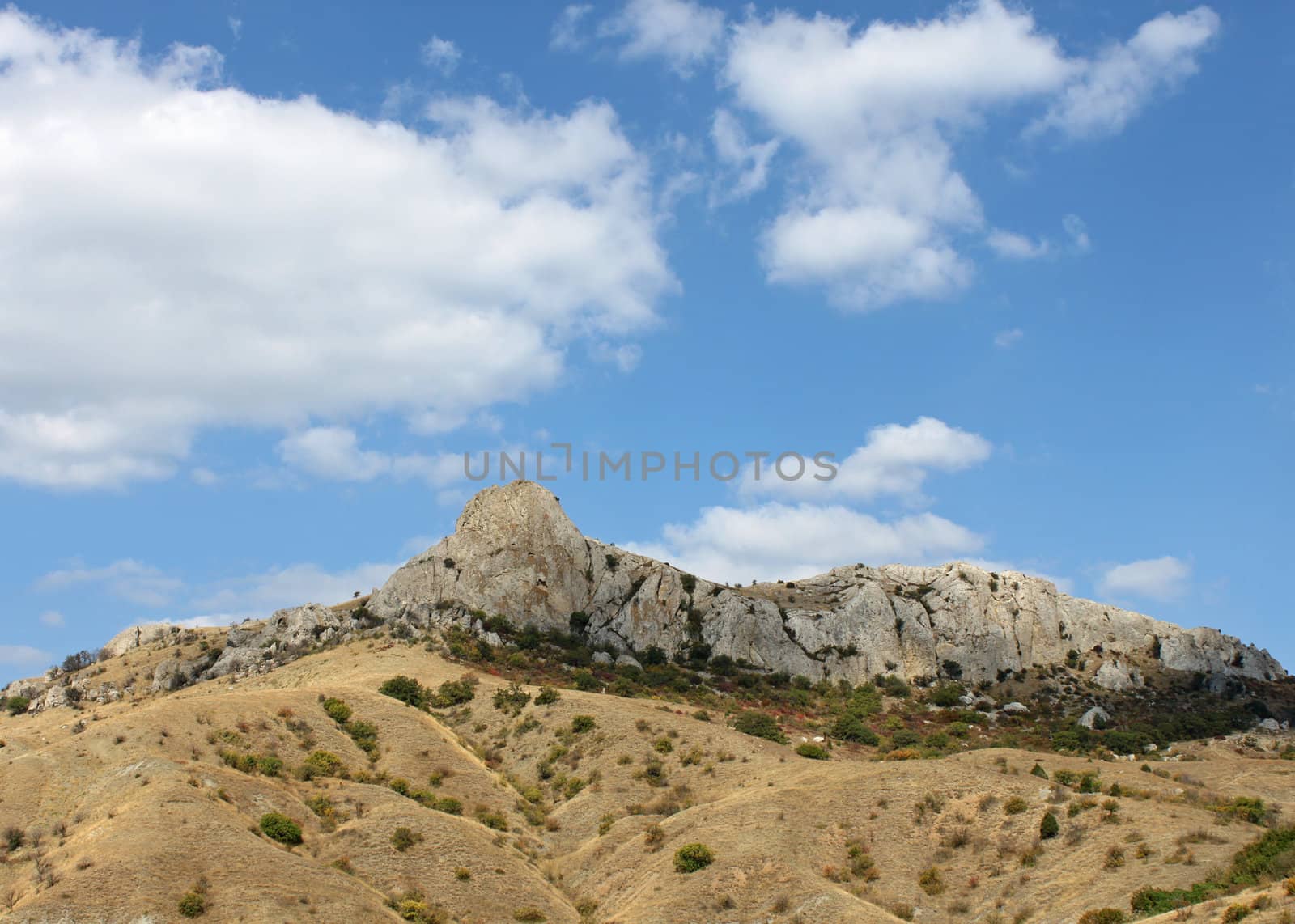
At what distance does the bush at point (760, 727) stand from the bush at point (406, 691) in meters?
26.3

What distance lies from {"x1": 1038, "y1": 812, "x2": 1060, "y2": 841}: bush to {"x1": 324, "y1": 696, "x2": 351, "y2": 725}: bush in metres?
46.9

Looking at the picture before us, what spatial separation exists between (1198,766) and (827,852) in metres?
34.5

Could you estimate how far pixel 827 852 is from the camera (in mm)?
52812

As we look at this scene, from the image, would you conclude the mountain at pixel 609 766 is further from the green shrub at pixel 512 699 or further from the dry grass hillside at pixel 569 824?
the green shrub at pixel 512 699

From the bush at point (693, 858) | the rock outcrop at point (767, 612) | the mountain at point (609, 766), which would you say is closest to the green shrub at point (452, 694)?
the mountain at point (609, 766)

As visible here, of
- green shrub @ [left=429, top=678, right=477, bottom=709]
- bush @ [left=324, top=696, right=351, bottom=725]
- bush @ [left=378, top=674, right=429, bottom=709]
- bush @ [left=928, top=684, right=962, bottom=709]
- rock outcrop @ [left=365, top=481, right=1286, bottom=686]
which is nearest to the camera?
bush @ [left=324, top=696, right=351, bottom=725]

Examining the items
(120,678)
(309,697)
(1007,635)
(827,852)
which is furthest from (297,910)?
(1007,635)

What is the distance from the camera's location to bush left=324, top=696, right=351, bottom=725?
71750 mm

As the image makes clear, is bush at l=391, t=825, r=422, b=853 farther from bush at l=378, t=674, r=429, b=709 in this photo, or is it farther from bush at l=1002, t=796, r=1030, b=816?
bush at l=1002, t=796, r=1030, b=816

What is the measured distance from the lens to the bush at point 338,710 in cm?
7175

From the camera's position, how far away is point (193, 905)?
4175 centimetres

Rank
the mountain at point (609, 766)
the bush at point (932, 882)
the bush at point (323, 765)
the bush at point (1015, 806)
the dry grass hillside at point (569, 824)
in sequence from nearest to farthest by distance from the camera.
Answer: the dry grass hillside at point (569, 824) → the mountain at point (609, 766) → the bush at point (932, 882) → the bush at point (1015, 806) → the bush at point (323, 765)

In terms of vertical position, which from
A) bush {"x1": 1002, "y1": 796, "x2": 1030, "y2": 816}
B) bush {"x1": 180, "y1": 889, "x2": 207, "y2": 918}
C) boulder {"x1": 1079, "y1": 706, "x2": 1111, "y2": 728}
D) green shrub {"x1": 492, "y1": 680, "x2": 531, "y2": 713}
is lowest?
bush {"x1": 180, "y1": 889, "x2": 207, "y2": 918}

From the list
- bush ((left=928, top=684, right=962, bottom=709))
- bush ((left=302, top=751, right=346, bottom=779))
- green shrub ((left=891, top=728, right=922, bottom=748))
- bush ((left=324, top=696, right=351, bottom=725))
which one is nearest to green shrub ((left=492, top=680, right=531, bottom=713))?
bush ((left=324, top=696, right=351, bottom=725))
